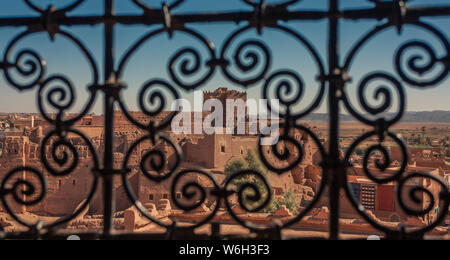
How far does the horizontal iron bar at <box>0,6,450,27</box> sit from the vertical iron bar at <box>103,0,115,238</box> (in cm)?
4

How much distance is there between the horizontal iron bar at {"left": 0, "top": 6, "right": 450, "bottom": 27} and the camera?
108cm

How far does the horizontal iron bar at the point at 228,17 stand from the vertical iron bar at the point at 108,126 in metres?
0.04

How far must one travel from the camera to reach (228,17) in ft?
3.76

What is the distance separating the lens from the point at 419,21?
1.08 meters

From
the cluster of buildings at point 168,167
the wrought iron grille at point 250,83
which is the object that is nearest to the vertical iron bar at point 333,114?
the wrought iron grille at point 250,83

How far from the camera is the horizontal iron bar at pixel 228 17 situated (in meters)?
1.08

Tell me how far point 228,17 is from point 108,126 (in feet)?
1.59

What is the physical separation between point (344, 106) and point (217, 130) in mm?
23466

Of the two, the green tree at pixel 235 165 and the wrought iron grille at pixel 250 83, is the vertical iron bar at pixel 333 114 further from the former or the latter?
the green tree at pixel 235 165

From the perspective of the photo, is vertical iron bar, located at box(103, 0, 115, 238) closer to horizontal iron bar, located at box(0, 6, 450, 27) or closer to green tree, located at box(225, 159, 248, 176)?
horizontal iron bar, located at box(0, 6, 450, 27)

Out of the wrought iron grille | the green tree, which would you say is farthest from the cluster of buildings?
→ the wrought iron grille

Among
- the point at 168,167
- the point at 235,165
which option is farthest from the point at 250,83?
the point at 235,165
